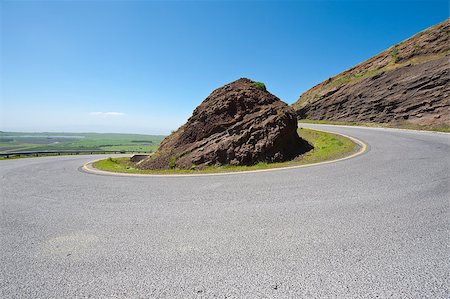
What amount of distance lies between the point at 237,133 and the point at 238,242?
28.8 ft

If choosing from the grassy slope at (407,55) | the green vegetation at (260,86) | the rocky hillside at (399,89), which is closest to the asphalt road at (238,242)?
the green vegetation at (260,86)

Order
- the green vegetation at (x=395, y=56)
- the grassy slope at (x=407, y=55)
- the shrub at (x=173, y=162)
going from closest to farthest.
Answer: the shrub at (x=173, y=162) → the grassy slope at (x=407, y=55) → the green vegetation at (x=395, y=56)

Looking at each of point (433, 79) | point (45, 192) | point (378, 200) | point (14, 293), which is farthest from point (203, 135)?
point (433, 79)

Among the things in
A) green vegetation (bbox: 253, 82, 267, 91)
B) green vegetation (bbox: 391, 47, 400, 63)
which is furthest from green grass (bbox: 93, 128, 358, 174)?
green vegetation (bbox: 391, 47, 400, 63)

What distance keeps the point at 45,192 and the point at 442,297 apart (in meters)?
8.74

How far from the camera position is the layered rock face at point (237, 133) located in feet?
35.6

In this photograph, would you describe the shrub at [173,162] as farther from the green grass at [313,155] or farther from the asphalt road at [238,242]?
the asphalt road at [238,242]

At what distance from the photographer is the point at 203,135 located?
41.0ft

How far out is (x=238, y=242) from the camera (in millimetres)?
3154

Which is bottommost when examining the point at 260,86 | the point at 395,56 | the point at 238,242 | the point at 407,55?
the point at 238,242

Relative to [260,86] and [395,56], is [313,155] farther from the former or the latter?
[395,56]

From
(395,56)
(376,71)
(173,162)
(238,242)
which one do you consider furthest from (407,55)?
(238,242)

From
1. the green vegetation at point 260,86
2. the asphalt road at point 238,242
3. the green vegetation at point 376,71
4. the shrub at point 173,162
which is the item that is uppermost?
the green vegetation at point 376,71

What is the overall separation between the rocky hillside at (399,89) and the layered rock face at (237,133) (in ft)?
54.0
